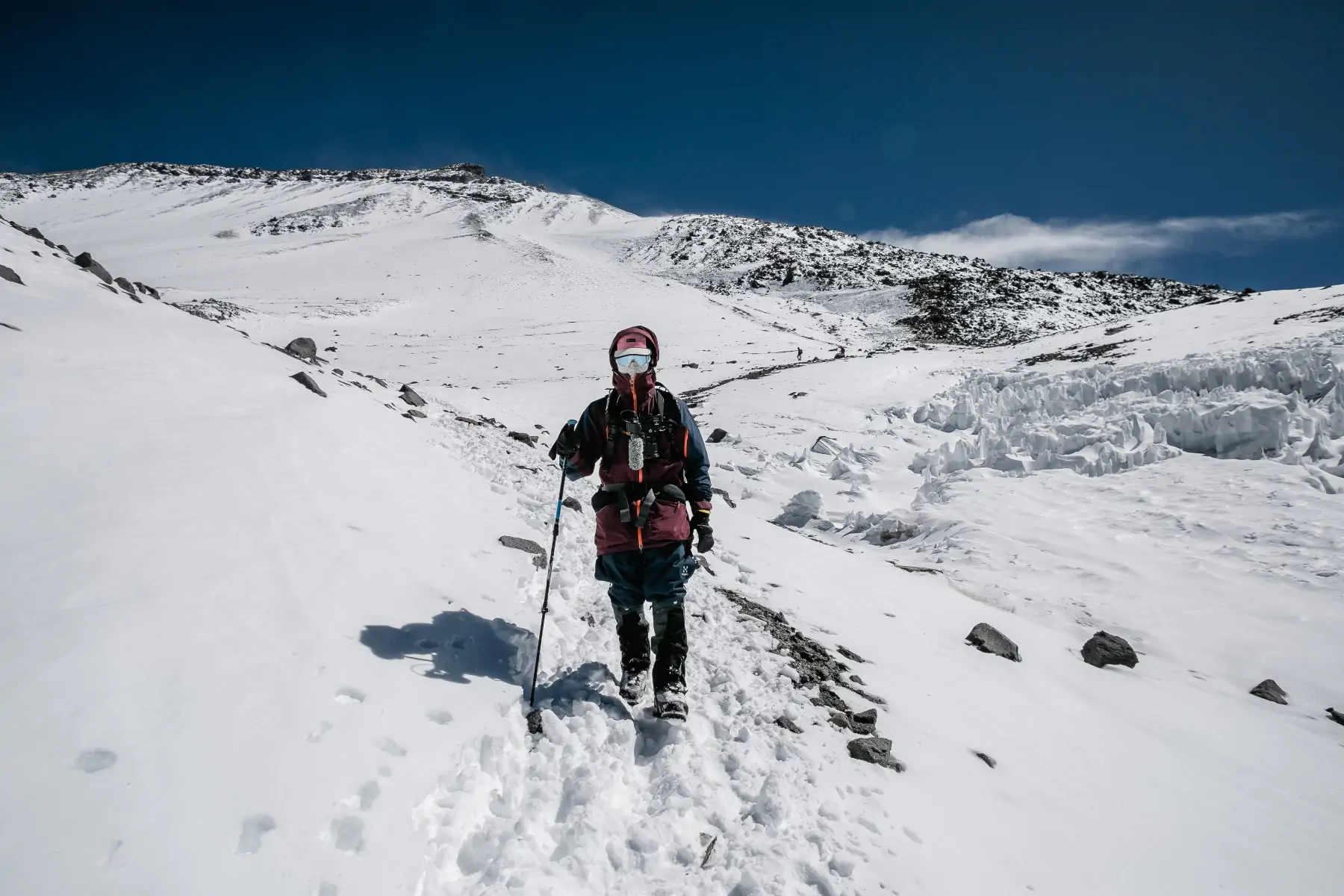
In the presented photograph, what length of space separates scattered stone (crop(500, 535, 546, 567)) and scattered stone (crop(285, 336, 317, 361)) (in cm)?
1025

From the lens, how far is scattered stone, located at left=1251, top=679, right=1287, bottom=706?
6.64m

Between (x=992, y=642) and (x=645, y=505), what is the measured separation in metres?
4.93

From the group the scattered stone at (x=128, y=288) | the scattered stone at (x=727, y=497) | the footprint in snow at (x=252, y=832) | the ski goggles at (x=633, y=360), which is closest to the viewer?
the footprint in snow at (x=252, y=832)

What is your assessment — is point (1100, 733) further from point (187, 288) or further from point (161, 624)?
point (187, 288)

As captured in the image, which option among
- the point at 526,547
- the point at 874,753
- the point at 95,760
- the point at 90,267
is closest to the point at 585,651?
the point at 526,547

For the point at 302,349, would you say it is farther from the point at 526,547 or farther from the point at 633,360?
the point at 633,360

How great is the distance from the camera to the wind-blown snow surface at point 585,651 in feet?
8.88

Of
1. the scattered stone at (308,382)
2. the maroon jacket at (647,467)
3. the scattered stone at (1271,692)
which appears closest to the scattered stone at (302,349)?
the scattered stone at (308,382)

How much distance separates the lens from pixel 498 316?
1729 inches

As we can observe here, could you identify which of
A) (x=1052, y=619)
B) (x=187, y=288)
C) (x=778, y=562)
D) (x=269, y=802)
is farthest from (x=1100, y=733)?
(x=187, y=288)

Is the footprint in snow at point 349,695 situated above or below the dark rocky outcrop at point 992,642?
above

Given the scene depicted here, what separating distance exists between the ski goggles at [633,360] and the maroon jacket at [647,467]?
0.05 meters

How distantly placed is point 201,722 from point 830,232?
322 ft

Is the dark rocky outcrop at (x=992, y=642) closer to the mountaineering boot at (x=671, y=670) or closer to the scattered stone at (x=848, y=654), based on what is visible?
the scattered stone at (x=848, y=654)
